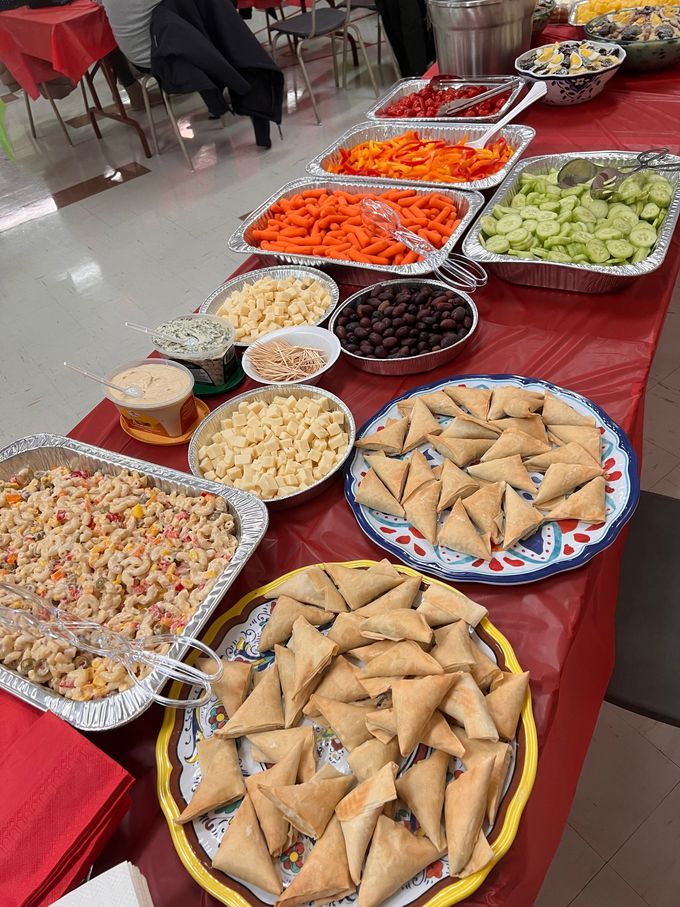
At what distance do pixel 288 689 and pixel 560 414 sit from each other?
77 cm

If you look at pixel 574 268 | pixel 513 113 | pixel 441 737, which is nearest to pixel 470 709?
pixel 441 737

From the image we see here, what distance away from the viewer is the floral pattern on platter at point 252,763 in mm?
798

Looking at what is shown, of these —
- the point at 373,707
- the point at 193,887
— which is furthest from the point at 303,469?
the point at 193,887

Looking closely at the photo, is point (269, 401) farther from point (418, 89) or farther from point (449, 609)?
point (418, 89)

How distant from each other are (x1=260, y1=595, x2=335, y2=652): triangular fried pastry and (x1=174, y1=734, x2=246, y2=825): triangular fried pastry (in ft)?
0.56

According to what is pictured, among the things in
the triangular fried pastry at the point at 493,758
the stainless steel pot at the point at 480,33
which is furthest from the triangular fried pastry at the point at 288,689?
the stainless steel pot at the point at 480,33

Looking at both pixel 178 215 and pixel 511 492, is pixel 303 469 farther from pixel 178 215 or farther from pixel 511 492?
pixel 178 215

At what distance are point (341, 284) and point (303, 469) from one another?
83cm

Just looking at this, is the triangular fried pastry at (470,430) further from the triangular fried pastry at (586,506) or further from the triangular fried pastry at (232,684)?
the triangular fried pastry at (232,684)

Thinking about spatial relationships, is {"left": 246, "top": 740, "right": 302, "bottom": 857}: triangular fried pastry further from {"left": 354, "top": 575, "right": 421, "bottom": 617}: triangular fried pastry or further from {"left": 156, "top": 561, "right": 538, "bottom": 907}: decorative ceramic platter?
{"left": 354, "top": 575, "right": 421, "bottom": 617}: triangular fried pastry

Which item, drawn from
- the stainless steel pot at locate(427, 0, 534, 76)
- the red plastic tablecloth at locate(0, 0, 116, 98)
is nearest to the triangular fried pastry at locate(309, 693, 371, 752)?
the stainless steel pot at locate(427, 0, 534, 76)

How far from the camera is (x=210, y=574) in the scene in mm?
1125

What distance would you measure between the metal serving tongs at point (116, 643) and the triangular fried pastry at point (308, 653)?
119mm

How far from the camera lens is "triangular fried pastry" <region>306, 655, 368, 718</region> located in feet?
3.12
